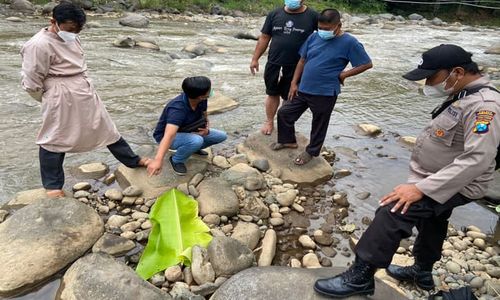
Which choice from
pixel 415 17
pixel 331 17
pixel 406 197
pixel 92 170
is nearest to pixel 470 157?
pixel 406 197

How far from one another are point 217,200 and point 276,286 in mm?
1349

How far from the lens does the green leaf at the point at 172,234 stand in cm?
309

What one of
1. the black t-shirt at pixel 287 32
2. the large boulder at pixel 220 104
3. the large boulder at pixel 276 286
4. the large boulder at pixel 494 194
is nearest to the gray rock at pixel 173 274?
the large boulder at pixel 276 286

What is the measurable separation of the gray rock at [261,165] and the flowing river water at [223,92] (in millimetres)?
826

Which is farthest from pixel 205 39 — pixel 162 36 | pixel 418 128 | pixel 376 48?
pixel 418 128

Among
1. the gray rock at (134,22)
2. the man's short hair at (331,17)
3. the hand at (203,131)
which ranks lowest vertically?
the hand at (203,131)

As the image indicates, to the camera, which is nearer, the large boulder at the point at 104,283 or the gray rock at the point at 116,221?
the large boulder at the point at 104,283

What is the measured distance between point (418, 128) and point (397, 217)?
4959 mm

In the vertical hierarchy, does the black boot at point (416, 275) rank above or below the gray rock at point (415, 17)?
below

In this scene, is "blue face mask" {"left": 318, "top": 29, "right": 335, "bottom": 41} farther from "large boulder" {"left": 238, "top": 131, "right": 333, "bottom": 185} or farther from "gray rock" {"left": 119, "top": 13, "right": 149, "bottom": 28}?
"gray rock" {"left": 119, "top": 13, "right": 149, "bottom": 28}

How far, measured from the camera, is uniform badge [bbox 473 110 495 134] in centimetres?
218

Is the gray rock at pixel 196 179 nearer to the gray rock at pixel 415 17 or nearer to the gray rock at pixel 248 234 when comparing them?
the gray rock at pixel 248 234

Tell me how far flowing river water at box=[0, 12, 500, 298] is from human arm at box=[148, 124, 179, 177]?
1374 millimetres

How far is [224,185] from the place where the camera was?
161 inches
